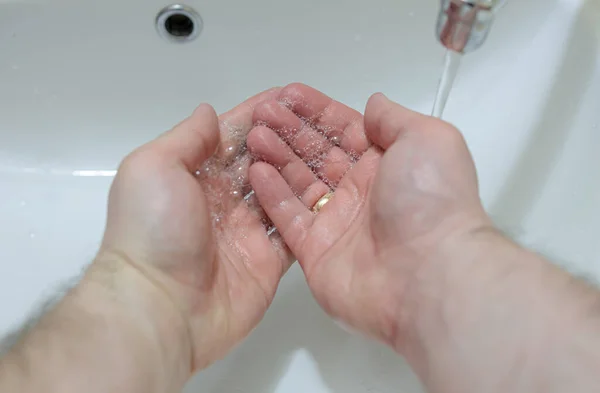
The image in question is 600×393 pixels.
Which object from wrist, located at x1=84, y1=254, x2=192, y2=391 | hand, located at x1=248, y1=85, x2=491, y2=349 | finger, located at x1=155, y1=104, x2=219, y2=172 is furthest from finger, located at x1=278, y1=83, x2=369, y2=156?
wrist, located at x1=84, y1=254, x2=192, y2=391

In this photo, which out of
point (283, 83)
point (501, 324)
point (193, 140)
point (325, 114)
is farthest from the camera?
point (283, 83)

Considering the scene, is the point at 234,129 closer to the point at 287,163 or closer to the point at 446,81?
the point at 287,163

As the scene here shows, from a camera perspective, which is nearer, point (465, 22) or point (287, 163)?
point (465, 22)

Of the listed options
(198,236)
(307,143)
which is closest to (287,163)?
(307,143)

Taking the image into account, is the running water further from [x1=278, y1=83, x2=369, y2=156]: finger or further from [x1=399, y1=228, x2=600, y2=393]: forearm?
[x1=399, y1=228, x2=600, y2=393]: forearm

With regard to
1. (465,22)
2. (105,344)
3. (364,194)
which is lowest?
(105,344)

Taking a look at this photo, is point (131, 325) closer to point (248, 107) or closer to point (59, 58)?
point (248, 107)

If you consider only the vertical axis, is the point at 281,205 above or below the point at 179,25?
below
